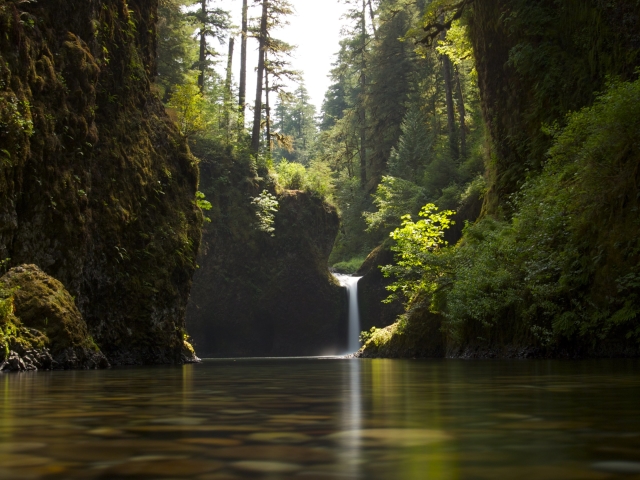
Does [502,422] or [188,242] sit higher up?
[188,242]

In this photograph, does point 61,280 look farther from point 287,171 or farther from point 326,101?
point 326,101

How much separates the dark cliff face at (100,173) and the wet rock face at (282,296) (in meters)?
15.4

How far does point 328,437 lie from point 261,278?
32.5 meters

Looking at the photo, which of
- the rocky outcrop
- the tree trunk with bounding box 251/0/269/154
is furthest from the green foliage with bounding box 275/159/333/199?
the rocky outcrop

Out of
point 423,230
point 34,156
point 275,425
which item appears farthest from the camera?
point 423,230

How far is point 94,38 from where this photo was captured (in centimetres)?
1454

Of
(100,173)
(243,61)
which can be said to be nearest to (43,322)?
(100,173)

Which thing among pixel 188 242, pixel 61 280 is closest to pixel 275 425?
pixel 61 280

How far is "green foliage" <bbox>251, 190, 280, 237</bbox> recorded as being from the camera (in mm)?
31487

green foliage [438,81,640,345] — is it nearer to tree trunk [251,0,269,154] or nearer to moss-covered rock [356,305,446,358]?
moss-covered rock [356,305,446,358]

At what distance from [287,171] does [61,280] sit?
26140 mm

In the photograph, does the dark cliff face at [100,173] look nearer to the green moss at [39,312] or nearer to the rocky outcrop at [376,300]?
the green moss at [39,312]

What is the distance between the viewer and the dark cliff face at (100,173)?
11.4 m

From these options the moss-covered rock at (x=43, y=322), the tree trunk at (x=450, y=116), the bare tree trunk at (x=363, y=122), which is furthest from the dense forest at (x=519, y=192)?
the bare tree trunk at (x=363, y=122)
